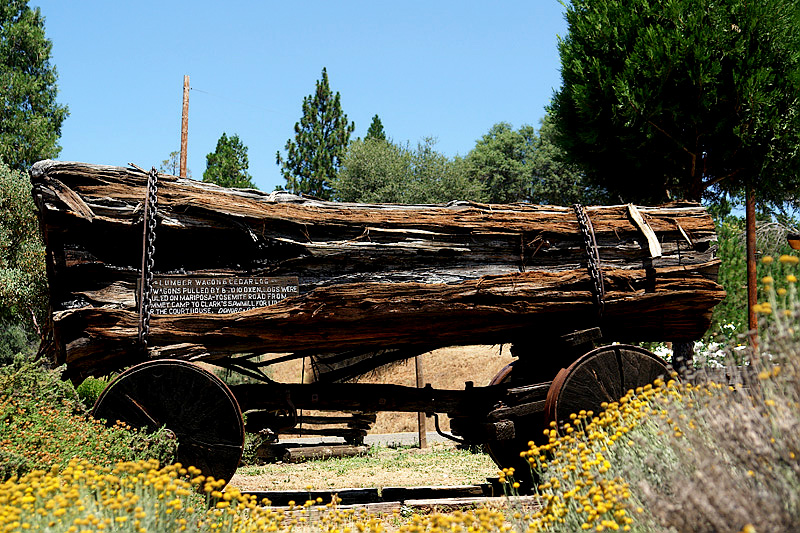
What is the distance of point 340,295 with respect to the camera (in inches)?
238

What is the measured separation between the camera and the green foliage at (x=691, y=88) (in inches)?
465

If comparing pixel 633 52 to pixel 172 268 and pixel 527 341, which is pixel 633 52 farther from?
pixel 172 268

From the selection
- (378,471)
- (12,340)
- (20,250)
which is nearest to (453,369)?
Answer: (378,471)


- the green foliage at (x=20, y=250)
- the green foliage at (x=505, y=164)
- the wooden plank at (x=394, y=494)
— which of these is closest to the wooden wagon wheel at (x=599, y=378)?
the wooden plank at (x=394, y=494)

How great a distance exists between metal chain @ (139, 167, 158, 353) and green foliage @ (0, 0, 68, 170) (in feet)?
73.6

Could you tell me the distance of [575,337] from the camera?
6398 mm

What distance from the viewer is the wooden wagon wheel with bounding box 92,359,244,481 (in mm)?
5629

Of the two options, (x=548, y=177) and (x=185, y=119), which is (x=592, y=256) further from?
(x=548, y=177)

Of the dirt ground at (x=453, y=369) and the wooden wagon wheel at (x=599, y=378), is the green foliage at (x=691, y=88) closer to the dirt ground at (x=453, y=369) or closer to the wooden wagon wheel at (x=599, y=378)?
the wooden wagon wheel at (x=599, y=378)

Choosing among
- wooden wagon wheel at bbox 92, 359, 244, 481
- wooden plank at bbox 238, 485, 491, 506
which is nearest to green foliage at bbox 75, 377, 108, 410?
wooden plank at bbox 238, 485, 491, 506

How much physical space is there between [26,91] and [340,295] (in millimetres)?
25249

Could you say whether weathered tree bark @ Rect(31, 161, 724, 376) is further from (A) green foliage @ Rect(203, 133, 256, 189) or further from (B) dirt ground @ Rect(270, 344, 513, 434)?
(A) green foliage @ Rect(203, 133, 256, 189)

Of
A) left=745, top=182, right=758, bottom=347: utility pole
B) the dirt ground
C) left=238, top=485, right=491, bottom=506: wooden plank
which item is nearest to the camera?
left=238, top=485, right=491, bottom=506: wooden plank

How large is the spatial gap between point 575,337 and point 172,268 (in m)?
3.57
